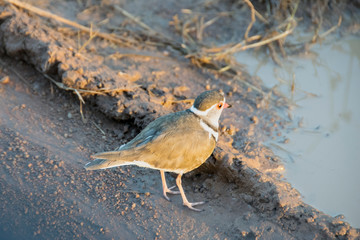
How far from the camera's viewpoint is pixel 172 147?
438cm

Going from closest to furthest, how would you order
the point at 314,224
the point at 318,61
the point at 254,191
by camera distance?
the point at 314,224 → the point at 254,191 → the point at 318,61

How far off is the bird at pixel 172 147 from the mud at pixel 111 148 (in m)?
0.38

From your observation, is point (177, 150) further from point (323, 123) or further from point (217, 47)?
point (217, 47)

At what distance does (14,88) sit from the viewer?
5879mm

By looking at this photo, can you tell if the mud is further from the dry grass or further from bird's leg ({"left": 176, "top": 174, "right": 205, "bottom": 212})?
the dry grass

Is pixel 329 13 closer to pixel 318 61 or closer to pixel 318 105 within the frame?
pixel 318 61

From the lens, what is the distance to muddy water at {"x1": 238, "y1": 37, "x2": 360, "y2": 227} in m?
5.27

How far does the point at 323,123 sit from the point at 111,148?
3240 mm

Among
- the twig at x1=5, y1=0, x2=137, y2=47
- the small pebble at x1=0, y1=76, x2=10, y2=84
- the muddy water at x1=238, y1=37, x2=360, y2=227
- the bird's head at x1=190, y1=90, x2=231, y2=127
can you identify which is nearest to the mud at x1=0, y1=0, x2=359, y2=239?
the small pebble at x1=0, y1=76, x2=10, y2=84

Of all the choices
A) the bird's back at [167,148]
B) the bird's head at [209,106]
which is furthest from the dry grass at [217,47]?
the bird's back at [167,148]

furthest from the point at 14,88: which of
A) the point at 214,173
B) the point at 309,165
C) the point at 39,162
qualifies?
the point at 309,165

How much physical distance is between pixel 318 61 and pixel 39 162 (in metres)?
5.20

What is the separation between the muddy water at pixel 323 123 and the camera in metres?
5.27

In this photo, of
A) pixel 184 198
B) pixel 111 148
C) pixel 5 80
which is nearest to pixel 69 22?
pixel 5 80
